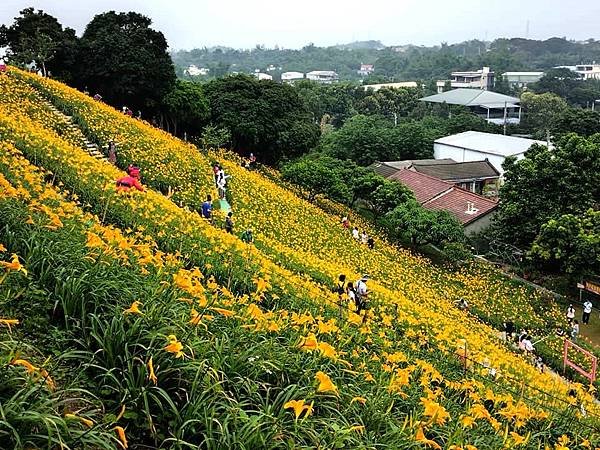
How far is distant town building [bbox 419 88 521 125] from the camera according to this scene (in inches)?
3095

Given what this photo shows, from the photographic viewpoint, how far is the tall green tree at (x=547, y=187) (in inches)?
872

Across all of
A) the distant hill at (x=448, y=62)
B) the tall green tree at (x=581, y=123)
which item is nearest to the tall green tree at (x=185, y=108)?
the tall green tree at (x=581, y=123)

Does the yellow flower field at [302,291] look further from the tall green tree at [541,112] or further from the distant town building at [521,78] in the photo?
the distant town building at [521,78]

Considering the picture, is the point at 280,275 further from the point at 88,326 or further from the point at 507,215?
the point at 507,215

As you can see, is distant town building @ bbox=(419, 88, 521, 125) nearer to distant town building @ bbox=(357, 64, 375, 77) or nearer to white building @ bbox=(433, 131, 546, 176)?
white building @ bbox=(433, 131, 546, 176)

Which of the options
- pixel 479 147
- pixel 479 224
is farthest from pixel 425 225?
pixel 479 147

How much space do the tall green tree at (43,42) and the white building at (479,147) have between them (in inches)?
1181

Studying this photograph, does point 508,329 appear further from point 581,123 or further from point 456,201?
point 581,123

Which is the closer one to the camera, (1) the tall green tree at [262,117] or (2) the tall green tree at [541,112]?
(1) the tall green tree at [262,117]

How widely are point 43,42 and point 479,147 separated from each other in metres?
32.9

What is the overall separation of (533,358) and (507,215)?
10.6 m

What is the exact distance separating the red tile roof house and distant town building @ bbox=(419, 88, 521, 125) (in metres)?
48.8

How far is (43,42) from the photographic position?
2464 cm

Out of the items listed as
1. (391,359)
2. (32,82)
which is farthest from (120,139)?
(391,359)
